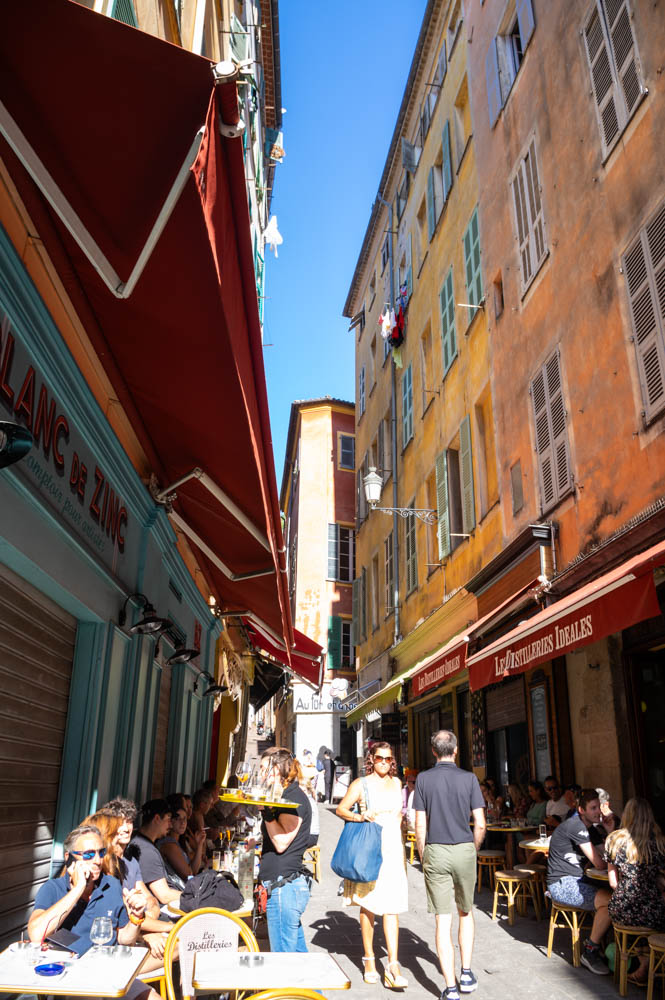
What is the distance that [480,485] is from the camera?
1177 cm

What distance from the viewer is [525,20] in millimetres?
10344

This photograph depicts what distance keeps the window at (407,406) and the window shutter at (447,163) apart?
400 centimetres

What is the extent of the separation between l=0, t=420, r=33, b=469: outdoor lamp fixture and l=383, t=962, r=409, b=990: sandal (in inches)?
175

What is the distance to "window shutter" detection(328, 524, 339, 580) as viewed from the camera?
1237 inches

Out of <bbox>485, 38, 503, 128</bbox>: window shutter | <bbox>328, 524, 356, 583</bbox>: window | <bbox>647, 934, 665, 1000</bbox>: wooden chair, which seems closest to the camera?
<bbox>647, 934, 665, 1000</bbox>: wooden chair

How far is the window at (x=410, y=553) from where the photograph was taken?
16.3m

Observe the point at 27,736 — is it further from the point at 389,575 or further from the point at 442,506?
the point at 389,575

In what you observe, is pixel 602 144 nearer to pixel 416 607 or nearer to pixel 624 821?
pixel 624 821

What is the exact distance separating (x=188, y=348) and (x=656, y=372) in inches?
176

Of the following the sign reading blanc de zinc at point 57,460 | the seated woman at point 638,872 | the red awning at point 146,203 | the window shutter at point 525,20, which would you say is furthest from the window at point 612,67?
the seated woman at point 638,872

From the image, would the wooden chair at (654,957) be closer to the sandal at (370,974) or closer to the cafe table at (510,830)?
the sandal at (370,974)

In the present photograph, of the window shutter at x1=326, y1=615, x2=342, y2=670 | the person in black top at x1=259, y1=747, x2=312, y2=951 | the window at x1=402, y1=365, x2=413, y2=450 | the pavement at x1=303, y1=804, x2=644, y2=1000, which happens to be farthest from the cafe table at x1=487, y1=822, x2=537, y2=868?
the window shutter at x1=326, y1=615, x2=342, y2=670

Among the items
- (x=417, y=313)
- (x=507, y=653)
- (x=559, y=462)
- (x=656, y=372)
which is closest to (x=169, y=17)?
(x=656, y=372)

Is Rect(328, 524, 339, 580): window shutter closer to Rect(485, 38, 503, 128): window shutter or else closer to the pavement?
Rect(485, 38, 503, 128): window shutter
